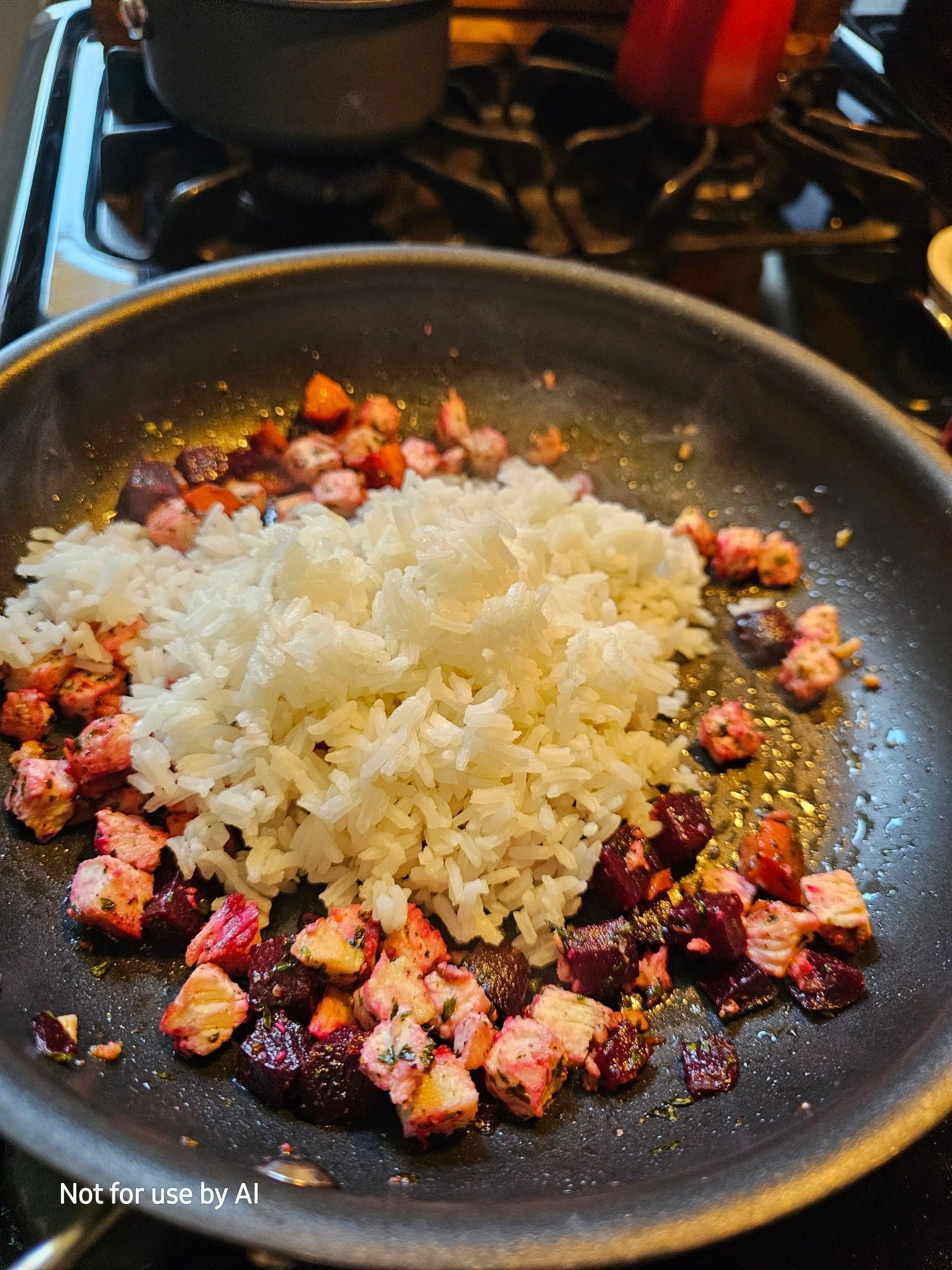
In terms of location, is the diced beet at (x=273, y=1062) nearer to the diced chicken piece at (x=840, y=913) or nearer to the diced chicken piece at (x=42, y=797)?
the diced chicken piece at (x=42, y=797)

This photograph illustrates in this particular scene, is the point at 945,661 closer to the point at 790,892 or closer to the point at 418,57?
the point at 790,892

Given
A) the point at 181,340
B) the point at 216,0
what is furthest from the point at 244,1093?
the point at 216,0

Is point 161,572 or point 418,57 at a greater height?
point 418,57

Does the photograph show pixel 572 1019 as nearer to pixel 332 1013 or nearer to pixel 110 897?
pixel 332 1013


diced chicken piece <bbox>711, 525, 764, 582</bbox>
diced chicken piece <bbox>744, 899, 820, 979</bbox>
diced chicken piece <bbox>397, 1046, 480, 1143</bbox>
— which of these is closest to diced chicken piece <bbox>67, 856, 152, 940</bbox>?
diced chicken piece <bbox>397, 1046, 480, 1143</bbox>

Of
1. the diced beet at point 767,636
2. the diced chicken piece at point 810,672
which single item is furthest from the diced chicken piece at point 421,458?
the diced chicken piece at point 810,672

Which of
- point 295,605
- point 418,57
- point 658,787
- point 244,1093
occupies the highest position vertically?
point 418,57
